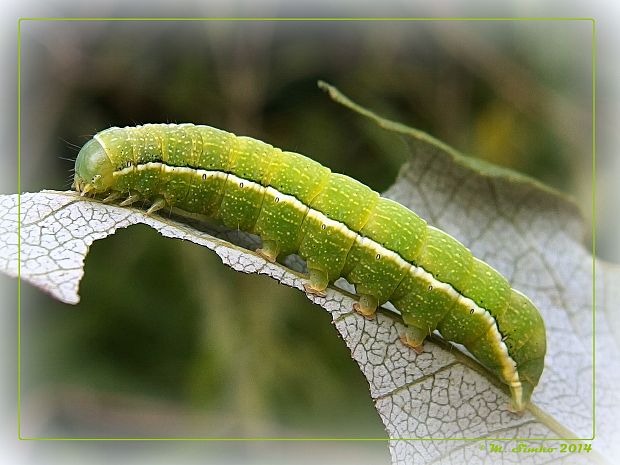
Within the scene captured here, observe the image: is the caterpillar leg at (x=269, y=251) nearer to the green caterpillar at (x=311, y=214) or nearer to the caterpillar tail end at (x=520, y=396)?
the green caterpillar at (x=311, y=214)

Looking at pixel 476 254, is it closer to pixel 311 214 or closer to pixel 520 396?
pixel 520 396

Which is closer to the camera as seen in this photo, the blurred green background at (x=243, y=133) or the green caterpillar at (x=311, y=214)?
the green caterpillar at (x=311, y=214)

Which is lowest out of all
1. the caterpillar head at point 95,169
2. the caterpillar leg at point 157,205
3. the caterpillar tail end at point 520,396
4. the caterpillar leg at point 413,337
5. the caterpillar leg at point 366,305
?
the caterpillar tail end at point 520,396

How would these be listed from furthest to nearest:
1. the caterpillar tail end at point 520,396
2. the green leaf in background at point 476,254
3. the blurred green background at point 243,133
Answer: the blurred green background at point 243,133, the caterpillar tail end at point 520,396, the green leaf in background at point 476,254

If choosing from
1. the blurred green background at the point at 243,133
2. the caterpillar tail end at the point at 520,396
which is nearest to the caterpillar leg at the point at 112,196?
the blurred green background at the point at 243,133

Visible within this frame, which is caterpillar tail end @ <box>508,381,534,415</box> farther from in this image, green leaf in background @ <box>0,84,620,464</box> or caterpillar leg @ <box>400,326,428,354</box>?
caterpillar leg @ <box>400,326,428,354</box>

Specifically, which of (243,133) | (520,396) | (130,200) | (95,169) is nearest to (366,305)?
(520,396)

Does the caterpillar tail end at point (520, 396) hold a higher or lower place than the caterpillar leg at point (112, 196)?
lower

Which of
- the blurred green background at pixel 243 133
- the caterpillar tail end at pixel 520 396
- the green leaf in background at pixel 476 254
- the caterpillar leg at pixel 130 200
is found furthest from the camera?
the blurred green background at pixel 243 133
